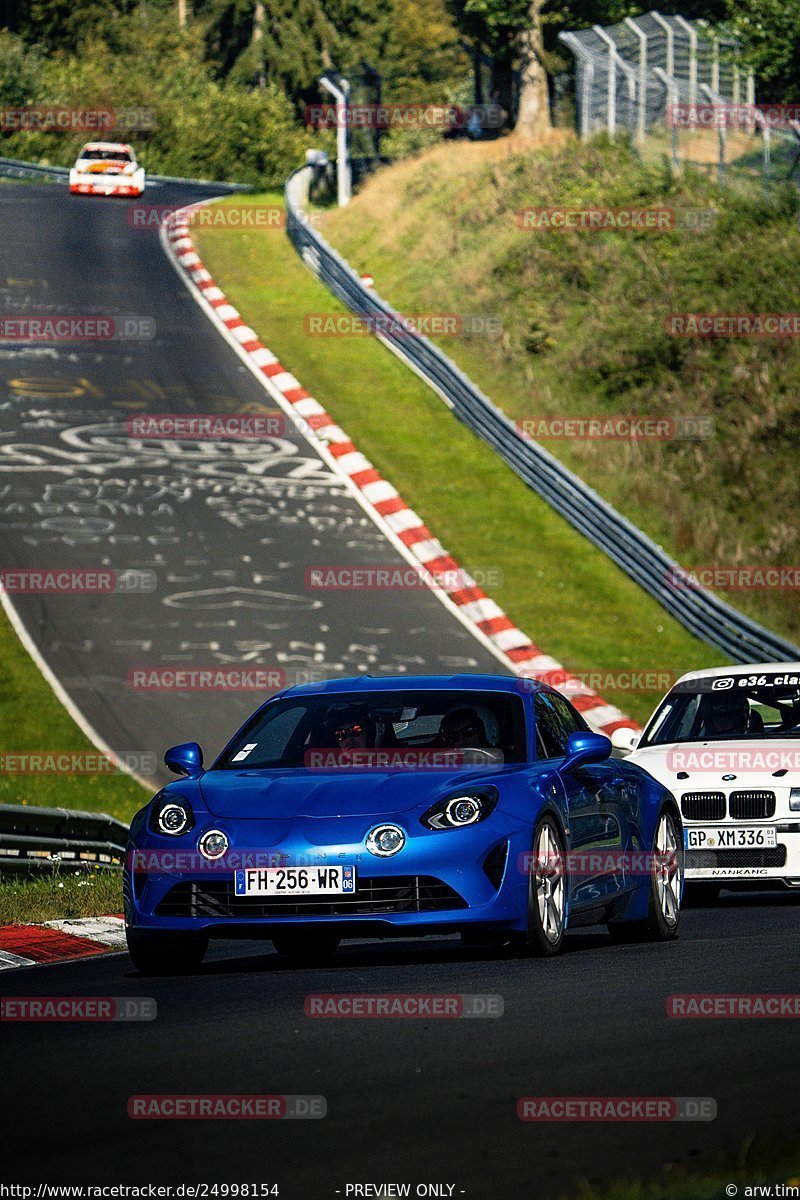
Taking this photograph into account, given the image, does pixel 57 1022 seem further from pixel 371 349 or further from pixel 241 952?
pixel 371 349

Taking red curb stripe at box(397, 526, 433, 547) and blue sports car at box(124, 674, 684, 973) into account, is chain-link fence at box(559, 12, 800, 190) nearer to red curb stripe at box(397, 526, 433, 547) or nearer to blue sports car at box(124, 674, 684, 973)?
red curb stripe at box(397, 526, 433, 547)

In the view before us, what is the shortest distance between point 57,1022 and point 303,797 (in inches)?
68.7

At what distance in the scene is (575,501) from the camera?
86.4 ft

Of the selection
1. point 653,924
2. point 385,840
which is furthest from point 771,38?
point 385,840

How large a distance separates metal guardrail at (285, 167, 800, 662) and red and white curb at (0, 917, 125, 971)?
11110 millimetres

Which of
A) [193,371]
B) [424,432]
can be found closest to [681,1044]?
[424,432]

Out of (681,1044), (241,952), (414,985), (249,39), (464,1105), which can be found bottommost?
(249,39)

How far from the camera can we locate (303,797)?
8891mm

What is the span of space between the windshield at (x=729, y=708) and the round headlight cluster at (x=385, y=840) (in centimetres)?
501

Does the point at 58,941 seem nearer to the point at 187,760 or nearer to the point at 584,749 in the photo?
the point at 187,760

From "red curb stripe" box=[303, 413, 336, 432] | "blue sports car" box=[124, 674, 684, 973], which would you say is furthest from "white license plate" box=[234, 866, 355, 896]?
"red curb stripe" box=[303, 413, 336, 432]

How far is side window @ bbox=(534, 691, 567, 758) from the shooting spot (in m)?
9.82

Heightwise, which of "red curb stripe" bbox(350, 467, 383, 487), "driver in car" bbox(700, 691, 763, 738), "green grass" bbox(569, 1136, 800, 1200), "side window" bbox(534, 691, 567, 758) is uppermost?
"green grass" bbox(569, 1136, 800, 1200)

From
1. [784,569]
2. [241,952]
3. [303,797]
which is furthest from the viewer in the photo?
[784,569]
